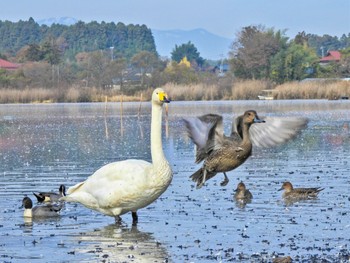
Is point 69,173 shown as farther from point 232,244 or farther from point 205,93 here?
point 205,93

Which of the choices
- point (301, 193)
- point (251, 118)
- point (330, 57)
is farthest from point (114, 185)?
point (330, 57)

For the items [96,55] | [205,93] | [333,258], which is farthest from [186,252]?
[96,55]

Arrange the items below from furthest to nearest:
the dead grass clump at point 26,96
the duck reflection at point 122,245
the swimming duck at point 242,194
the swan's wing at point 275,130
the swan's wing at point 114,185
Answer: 1. the dead grass clump at point 26,96
2. the swimming duck at point 242,194
3. the swan's wing at point 275,130
4. the swan's wing at point 114,185
5. the duck reflection at point 122,245

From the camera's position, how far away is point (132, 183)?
13.1 m

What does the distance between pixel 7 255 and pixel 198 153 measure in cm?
467

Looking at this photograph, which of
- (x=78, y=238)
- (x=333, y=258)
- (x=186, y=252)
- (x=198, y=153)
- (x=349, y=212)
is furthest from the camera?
(x=198, y=153)

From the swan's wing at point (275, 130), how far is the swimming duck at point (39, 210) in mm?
3361

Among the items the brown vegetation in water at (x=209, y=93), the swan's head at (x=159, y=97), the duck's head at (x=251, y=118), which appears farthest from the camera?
the brown vegetation in water at (x=209, y=93)

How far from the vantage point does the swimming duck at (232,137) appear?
14883 millimetres

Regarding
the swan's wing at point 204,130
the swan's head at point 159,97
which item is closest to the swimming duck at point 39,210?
the swan's wing at point 204,130

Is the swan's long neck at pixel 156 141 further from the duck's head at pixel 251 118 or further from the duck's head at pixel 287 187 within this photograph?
the duck's head at pixel 287 187

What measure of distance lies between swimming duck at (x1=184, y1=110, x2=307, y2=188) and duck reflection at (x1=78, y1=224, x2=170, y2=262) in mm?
2159

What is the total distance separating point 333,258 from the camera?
35.4ft

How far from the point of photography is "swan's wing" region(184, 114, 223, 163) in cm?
1488
